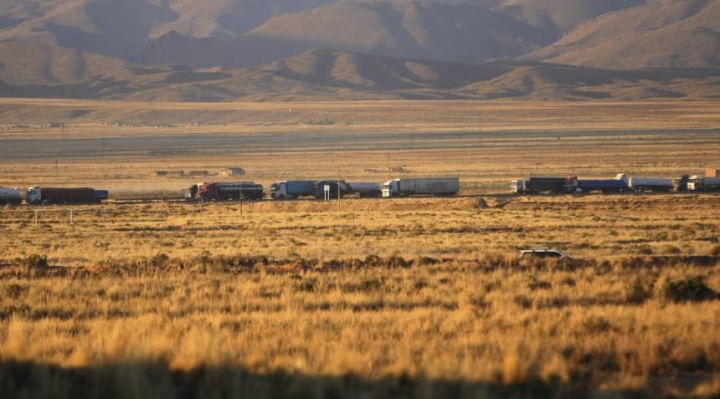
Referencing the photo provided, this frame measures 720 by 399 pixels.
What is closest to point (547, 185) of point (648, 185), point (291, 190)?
point (648, 185)

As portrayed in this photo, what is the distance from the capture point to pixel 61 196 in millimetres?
70062

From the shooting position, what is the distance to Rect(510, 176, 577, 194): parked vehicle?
7206cm

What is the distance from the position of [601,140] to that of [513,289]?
4958 inches

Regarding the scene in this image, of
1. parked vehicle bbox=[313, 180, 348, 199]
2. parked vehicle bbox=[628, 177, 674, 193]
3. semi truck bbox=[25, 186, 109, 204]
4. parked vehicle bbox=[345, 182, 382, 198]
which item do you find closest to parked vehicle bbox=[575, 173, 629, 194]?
parked vehicle bbox=[628, 177, 674, 193]

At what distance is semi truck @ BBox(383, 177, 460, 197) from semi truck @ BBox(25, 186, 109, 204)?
63.8 ft

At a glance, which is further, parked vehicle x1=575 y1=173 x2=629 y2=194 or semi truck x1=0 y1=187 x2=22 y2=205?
parked vehicle x1=575 y1=173 x2=629 y2=194

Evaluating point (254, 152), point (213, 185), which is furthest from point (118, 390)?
point (254, 152)

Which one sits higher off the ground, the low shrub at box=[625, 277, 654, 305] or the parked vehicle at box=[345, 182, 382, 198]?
the parked vehicle at box=[345, 182, 382, 198]

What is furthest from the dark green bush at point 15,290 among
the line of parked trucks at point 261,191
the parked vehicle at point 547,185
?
the parked vehicle at point 547,185

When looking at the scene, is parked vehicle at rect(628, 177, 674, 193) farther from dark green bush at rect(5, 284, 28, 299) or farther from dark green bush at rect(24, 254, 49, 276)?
dark green bush at rect(5, 284, 28, 299)

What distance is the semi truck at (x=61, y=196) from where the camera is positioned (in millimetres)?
69875

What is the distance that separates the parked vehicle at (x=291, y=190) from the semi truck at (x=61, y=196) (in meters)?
11.6

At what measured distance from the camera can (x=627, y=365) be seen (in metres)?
15.0

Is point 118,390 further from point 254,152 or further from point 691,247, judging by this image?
point 254,152
